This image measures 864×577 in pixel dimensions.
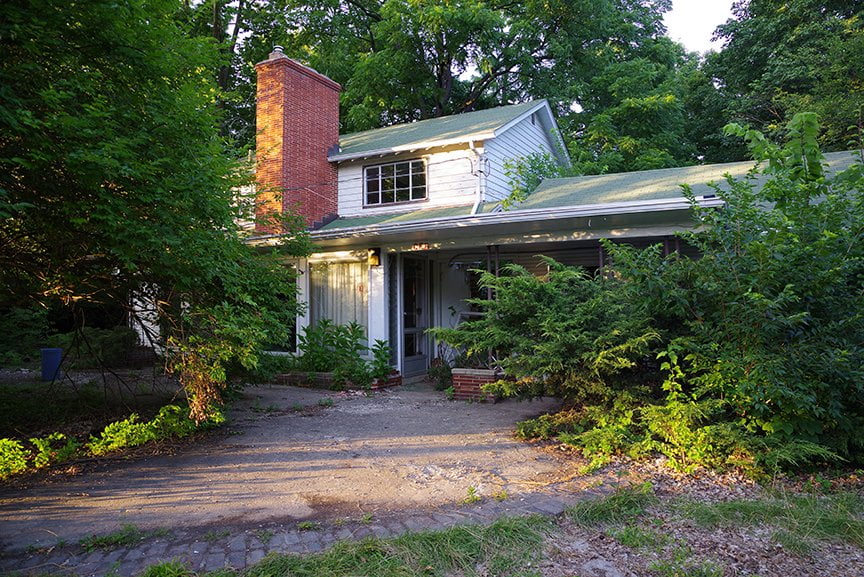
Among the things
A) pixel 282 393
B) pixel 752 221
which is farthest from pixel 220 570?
pixel 282 393

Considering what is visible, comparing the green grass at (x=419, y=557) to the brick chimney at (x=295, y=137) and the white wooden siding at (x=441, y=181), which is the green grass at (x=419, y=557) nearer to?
the white wooden siding at (x=441, y=181)

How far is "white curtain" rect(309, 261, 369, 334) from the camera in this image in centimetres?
1091

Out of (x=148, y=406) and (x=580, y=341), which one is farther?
(x=148, y=406)

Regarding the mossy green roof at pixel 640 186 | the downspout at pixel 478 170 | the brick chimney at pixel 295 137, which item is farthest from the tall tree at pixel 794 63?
the brick chimney at pixel 295 137

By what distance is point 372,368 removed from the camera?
33.3 feet

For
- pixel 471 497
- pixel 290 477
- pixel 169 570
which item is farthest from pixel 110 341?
pixel 471 497

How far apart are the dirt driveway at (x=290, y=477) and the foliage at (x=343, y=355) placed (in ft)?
7.99

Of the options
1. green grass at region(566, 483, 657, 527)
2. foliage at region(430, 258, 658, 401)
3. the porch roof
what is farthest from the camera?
the porch roof

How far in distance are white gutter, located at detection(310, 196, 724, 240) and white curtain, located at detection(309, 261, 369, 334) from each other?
4.28ft

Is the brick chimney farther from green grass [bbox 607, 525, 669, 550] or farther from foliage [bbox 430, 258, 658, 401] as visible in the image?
green grass [bbox 607, 525, 669, 550]

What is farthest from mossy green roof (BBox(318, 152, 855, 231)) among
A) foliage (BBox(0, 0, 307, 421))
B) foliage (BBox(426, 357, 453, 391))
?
foliage (BBox(0, 0, 307, 421))

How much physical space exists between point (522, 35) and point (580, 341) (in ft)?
63.6

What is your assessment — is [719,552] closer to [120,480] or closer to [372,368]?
[120,480]

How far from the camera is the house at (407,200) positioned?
389 inches
